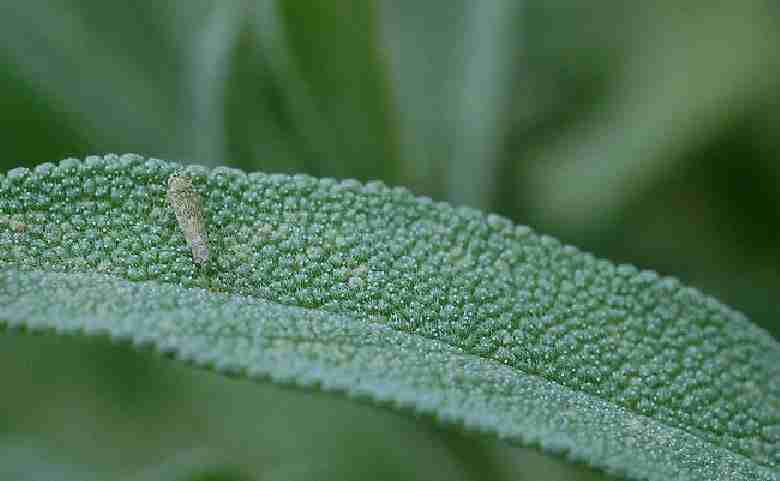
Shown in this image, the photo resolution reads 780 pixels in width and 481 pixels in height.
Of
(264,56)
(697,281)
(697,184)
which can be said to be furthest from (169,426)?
(697,184)

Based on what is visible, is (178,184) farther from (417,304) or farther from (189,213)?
(417,304)

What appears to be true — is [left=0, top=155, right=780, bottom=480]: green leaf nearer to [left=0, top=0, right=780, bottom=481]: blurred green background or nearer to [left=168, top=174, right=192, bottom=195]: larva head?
[left=168, top=174, right=192, bottom=195]: larva head

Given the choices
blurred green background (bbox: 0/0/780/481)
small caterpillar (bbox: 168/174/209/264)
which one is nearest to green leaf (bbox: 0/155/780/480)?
small caterpillar (bbox: 168/174/209/264)

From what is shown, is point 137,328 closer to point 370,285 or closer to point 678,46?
point 370,285

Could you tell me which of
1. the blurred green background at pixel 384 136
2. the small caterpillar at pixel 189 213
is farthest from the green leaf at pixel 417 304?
the blurred green background at pixel 384 136

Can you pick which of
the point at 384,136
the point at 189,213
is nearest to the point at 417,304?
the point at 189,213

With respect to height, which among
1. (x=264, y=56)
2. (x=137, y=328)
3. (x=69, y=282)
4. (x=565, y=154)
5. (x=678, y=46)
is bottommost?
(x=137, y=328)
